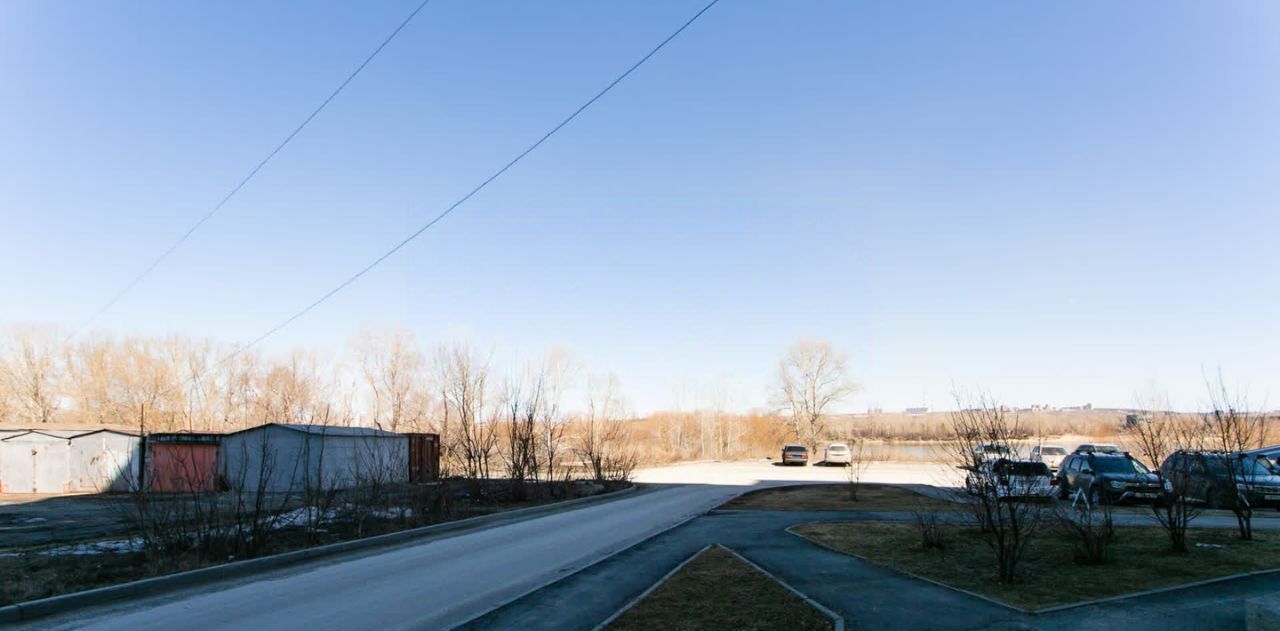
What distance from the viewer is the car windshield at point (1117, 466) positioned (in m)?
21.7

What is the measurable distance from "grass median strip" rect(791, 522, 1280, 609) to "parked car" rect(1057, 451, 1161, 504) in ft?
24.7

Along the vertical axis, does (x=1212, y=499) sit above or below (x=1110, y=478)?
below

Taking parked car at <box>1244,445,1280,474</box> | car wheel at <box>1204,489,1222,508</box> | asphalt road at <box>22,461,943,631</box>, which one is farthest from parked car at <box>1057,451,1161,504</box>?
asphalt road at <box>22,461,943,631</box>

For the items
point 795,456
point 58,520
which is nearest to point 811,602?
point 58,520

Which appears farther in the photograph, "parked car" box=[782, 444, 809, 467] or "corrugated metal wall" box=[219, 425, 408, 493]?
"parked car" box=[782, 444, 809, 467]

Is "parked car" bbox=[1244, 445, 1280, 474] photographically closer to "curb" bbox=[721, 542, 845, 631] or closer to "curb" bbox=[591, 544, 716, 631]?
"curb" bbox=[721, 542, 845, 631]

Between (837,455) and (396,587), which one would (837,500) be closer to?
(396,587)

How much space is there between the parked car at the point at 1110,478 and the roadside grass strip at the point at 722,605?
46.9ft

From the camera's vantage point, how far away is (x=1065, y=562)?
1063cm

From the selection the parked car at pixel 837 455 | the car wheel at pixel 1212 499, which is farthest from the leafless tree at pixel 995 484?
the parked car at pixel 837 455

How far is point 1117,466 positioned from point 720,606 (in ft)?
61.9

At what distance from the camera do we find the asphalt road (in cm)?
861

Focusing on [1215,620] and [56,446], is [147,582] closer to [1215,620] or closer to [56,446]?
[1215,620]

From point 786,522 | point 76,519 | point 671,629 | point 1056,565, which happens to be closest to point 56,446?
point 76,519
